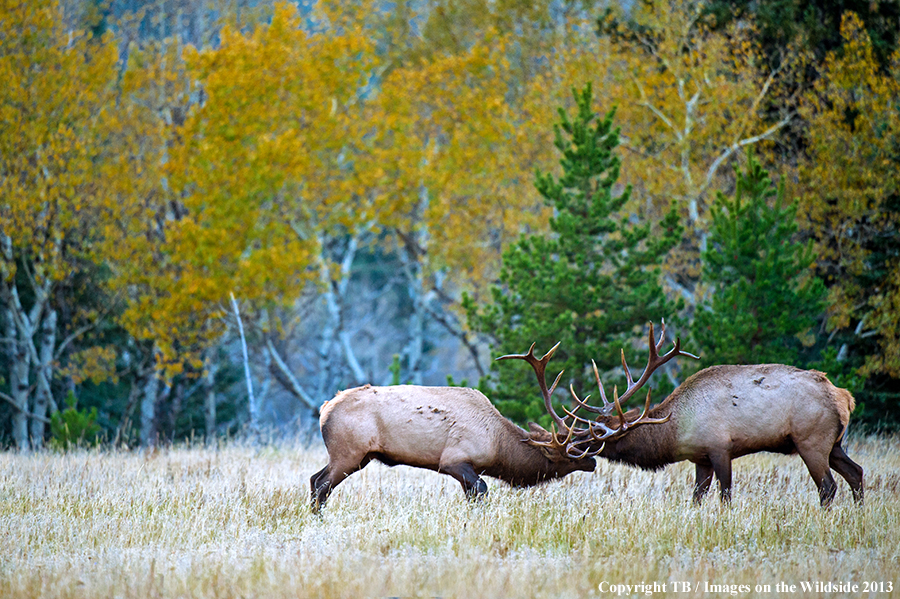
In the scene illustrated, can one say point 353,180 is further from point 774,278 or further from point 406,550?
point 406,550

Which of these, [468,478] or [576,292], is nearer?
[468,478]

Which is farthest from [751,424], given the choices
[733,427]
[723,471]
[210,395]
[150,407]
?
[210,395]

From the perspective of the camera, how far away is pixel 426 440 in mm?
7348

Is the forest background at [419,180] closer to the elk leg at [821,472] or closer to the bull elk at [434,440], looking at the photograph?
the bull elk at [434,440]

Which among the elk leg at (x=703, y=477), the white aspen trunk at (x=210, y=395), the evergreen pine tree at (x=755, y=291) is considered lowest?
the white aspen trunk at (x=210, y=395)

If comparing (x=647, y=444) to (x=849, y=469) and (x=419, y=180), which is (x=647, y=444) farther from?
(x=419, y=180)

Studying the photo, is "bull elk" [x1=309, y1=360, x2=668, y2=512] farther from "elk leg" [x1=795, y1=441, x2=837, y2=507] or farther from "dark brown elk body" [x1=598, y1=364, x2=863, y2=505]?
"elk leg" [x1=795, y1=441, x2=837, y2=507]

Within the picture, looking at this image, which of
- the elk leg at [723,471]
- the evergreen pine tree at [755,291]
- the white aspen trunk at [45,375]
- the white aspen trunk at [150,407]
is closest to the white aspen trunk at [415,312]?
the white aspen trunk at [150,407]

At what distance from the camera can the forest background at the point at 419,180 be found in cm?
1425

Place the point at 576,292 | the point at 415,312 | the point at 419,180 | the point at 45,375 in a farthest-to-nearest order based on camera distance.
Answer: the point at 415,312
the point at 419,180
the point at 45,375
the point at 576,292

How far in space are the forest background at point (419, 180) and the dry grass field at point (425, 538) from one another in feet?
17.1

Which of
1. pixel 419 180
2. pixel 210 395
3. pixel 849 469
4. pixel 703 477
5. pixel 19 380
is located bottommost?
pixel 210 395

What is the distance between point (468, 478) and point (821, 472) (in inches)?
115

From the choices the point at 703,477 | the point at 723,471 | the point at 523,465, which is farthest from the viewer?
the point at 703,477
